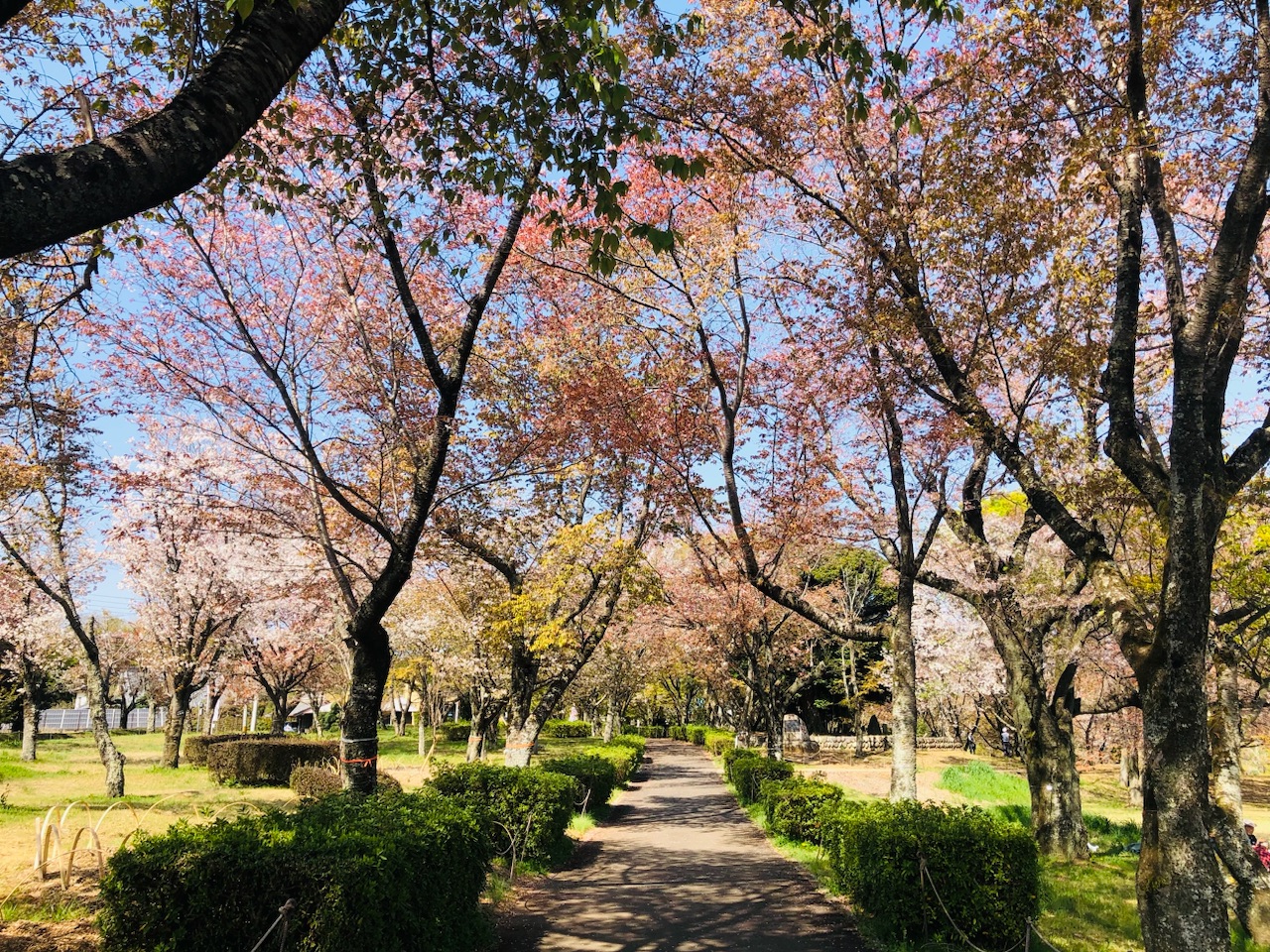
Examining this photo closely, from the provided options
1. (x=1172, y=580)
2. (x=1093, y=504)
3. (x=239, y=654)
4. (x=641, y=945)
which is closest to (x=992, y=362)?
(x=1093, y=504)

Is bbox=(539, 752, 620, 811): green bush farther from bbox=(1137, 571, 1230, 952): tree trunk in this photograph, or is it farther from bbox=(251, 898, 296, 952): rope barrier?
bbox=(1137, 571, 1230, 952): tree trunk

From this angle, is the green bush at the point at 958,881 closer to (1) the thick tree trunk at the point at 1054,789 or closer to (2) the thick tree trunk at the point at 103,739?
(1) the thick tree trunk at the point at 1054,789

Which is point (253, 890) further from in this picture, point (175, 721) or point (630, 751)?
point (630, 751)

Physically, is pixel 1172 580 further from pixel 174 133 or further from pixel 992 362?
pixel 174 133

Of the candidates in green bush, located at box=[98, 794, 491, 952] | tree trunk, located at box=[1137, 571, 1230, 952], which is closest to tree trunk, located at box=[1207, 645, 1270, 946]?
tree trunk, located at box=[1137, 571, 1230, 952]

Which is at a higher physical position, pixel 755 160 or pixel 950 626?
pixel 755 160

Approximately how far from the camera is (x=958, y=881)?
22.0 ft

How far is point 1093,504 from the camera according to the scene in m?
7.91

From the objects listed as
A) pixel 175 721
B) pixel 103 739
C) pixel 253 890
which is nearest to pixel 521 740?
pixel 103 739

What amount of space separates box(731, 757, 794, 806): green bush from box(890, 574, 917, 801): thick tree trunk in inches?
245

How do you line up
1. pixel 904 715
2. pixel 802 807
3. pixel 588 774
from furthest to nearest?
1. pixel 588 774
2. pixel 802 807
3. pixel 904 715

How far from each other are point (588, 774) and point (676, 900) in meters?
6.75

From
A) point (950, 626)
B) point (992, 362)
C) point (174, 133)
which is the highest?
point (992, 362)

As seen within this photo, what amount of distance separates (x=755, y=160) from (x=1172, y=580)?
5873 millimetres
